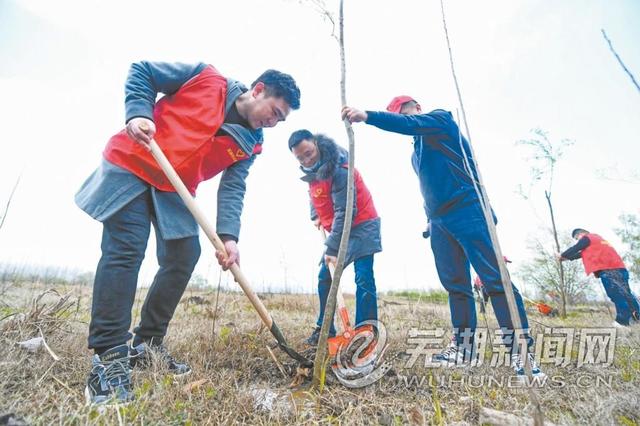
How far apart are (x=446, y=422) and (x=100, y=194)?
6.68 feet

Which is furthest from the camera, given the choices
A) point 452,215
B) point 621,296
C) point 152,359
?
point 621,296

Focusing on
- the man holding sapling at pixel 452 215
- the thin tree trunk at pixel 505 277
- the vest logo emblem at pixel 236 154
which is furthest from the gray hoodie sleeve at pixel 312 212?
the thin tree trunk at pixel 505 277

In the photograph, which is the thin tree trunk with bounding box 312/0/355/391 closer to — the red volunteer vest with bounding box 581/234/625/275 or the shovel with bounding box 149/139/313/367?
the shovel with bounding box 149/139/313/367

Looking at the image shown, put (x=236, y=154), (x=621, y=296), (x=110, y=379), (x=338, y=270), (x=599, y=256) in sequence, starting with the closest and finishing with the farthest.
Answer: (x=110, y=379), (x=338, y=270), (x=236, y=154), (x=621, y=296), (x=599, y=256)

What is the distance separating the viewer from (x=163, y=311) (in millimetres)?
2055

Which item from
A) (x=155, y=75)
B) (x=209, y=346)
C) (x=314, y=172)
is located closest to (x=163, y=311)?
(x=209, y=346)

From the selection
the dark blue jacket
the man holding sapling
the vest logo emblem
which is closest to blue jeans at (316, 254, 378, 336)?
the man holding sapling

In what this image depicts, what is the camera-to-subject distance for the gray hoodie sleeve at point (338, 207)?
2.87 m

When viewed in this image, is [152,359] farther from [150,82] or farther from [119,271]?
[150,82]

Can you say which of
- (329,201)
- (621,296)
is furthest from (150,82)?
(621,296)

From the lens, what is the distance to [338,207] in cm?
299

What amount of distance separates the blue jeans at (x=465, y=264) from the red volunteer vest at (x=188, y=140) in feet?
5.56

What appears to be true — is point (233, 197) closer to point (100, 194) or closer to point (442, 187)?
point (100, 194)

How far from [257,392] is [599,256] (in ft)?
21.2
